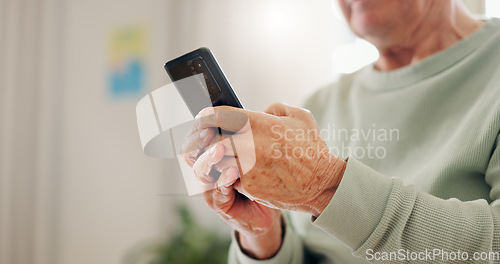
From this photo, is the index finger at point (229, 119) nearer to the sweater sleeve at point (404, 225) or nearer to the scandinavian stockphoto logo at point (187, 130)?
the scandinavian stockphoto logo at point (187, 130)

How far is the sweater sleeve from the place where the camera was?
399 mm

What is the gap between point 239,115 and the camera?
1.24ft

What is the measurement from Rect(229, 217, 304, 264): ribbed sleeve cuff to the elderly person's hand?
214 mm

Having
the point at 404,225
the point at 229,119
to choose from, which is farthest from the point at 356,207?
the point at 229,119

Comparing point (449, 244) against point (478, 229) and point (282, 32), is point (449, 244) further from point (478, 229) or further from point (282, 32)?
point (282, 32)

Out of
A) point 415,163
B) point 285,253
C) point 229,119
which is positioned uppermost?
point 229,119

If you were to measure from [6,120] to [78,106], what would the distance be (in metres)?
0.36

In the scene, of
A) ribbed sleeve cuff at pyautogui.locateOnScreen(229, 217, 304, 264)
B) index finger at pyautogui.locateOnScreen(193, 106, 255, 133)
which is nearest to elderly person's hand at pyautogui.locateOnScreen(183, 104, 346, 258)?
index finger at pyautogui.locateOnScreen(193, 106, 255, 133)

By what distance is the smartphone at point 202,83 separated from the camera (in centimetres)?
43

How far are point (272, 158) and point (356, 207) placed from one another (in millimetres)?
102

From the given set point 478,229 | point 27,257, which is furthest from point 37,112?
point 478,229

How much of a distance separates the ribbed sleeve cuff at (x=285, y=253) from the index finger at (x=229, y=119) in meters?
0.30

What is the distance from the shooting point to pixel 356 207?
40cm

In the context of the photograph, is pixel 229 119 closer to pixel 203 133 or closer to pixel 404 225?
pixel 203 133
